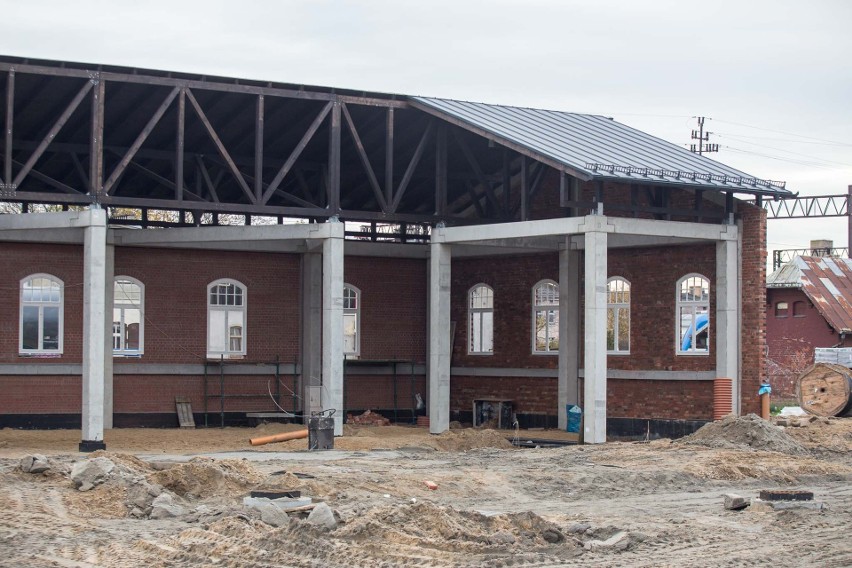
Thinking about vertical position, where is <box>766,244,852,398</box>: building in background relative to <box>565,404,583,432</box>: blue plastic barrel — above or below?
above

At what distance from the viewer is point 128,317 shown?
96.7 feet

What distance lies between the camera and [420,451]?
2403 cm

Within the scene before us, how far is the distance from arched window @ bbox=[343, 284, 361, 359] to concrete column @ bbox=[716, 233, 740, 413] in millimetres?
9172

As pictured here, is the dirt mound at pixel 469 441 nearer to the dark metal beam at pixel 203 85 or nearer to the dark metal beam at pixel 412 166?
the dark metal beam at pixel 412 166

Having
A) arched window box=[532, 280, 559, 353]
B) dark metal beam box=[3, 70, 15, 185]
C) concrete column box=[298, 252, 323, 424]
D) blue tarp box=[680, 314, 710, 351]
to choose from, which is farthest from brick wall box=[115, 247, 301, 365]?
blue tarp box=[680, 314, 710, 351]

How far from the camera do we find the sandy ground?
1255cm

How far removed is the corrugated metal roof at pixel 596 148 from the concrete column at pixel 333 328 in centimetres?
382

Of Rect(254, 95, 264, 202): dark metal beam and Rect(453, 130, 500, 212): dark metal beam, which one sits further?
Rect(453, 130, 500, 212): dark metal beam

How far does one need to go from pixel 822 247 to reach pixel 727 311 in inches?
1483

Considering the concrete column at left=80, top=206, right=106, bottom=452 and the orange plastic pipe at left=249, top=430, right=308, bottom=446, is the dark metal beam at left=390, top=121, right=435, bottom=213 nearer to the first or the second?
the orange plastic pipe at left=249, top=430, right=308, bottom=446

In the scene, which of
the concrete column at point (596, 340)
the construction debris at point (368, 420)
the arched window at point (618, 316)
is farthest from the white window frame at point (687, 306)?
the construction debris at point (368, 420)

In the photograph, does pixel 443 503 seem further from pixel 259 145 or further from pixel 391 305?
pixel 391 305

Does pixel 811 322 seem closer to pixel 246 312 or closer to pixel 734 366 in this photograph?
pixel 734 366

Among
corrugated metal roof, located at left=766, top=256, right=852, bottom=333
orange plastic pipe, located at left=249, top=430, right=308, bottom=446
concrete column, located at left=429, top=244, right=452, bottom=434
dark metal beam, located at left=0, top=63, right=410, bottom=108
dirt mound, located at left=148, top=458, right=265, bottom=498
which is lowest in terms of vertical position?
orange plastic pipe, located at left=249, top=430, right=308, bottom=446
